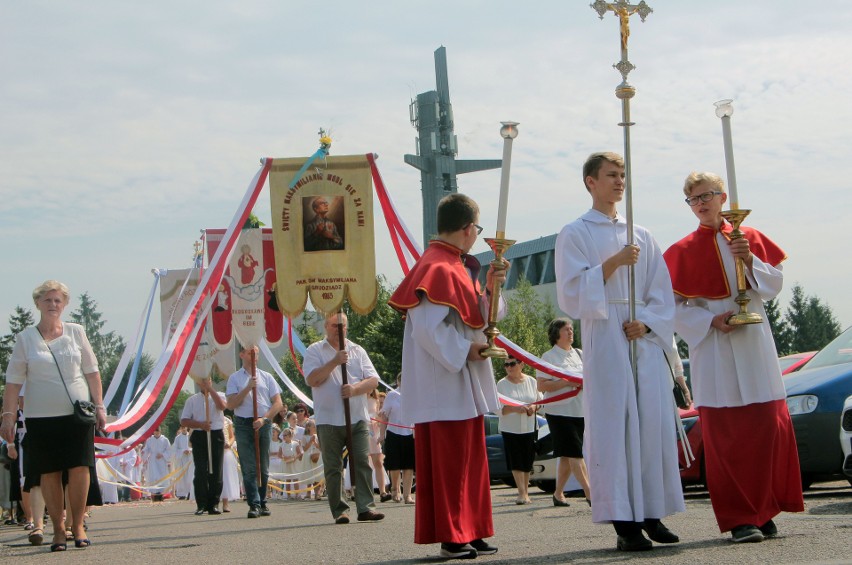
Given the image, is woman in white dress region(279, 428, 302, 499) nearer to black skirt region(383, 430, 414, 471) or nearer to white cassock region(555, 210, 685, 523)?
black skirt region(383, 430, 414, 471)

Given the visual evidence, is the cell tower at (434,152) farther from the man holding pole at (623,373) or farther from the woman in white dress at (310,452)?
the man holding pole at (623,373)

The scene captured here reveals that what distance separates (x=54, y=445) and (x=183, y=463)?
816 inches

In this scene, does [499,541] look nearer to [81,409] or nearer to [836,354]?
[81,409]

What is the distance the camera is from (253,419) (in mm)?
15398

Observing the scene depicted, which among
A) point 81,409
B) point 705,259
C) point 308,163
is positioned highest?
point 308,163

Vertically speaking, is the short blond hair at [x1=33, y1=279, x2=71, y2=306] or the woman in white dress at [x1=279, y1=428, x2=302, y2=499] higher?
the short blond hair at [x1=33, y1=279, x2=71, y2=306]

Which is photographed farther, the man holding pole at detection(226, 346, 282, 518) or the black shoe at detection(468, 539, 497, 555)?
the man holding pole at detection(226, 346, 282, 518)

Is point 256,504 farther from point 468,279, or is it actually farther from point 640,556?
point 640,556

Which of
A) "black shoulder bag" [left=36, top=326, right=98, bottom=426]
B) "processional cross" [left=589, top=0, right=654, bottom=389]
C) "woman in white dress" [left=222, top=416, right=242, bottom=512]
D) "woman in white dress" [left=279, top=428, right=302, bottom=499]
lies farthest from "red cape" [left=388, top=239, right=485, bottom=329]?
"woman in white dress" [left=279, top=428, right=302, bottom=499]

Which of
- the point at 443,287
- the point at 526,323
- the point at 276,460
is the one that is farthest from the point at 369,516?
the point at 526,323

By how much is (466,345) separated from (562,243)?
2.83 ft

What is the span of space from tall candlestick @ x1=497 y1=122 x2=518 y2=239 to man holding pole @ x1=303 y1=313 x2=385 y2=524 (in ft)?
16.6

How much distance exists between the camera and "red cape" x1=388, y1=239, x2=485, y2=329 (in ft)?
24.8

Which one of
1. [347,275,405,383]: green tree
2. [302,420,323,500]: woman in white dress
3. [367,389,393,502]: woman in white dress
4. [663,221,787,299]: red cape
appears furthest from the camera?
[347,275,405,383]: green tree
